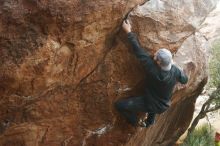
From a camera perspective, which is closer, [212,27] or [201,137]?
[201,137]

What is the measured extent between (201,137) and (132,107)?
8777 mm

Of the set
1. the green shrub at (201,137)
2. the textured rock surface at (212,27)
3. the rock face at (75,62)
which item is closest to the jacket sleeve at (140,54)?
the rock face at (75,62)

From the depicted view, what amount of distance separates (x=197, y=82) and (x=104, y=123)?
3.77 m

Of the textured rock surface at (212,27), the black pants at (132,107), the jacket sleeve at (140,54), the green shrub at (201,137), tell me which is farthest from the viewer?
the textured rock surface at (212,27)

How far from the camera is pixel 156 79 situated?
349 inches

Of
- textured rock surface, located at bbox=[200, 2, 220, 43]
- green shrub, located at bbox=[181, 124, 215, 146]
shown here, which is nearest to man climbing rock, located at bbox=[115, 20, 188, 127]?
green shrub, located at bbox=[181, 124, 215, 146]

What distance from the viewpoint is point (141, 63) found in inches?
364

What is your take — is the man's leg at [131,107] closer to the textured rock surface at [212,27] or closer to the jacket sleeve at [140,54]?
the jacket sleeve at [140,54]

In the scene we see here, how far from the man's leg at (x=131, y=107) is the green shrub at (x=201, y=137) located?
7494 millimetres

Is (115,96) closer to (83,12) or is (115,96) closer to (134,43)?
(134,43)

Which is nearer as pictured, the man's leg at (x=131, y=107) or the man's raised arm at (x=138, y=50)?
the man's raised arm at (x=138, y=50)

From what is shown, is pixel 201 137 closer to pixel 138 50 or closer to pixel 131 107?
pixel 131 107

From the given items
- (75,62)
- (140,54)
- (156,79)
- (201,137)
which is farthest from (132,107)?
(201,137)

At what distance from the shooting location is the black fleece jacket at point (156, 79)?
29.0 feet
